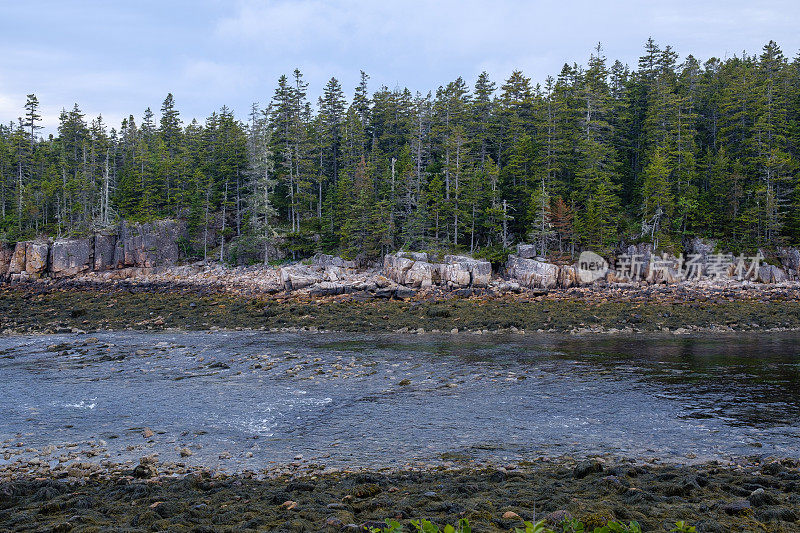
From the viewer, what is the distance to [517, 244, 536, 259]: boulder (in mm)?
47181

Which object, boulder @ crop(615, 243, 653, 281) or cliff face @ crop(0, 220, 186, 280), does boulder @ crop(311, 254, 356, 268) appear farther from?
boulder @ crop(615, 243, 653, 281)

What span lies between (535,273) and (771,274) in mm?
22430

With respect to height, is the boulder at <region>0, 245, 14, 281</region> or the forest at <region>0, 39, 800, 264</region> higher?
the forest at <region>0, 39, 800, 264</region>

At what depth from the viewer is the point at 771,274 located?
44.5m

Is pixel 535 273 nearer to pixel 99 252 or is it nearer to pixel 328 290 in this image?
pixel 328 290

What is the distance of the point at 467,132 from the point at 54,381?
55120mm

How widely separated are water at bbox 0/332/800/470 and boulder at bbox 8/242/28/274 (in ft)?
121

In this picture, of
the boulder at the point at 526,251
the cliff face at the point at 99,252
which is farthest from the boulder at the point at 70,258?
the boulder at the point at 526,251

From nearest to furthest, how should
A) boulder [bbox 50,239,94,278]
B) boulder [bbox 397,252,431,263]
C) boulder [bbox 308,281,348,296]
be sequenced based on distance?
boulder [bbox 308,281,348,296], boulder [bbox 397,252,431,263], boulder [bbox 50,239,94,278]

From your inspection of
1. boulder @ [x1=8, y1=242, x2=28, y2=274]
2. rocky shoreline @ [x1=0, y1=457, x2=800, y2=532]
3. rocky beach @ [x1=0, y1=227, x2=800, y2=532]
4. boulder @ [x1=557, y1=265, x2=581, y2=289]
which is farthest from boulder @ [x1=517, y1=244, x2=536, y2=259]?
boulder @ [x1=8, y1=242, x2=28, y2=274]

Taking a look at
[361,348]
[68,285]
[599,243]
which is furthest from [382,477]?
[68,285]

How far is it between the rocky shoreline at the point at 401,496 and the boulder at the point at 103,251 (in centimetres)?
5585

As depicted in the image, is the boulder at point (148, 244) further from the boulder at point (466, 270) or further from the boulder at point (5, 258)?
the boulder at point (466, 270)

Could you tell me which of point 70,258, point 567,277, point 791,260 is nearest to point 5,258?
point 70,258
